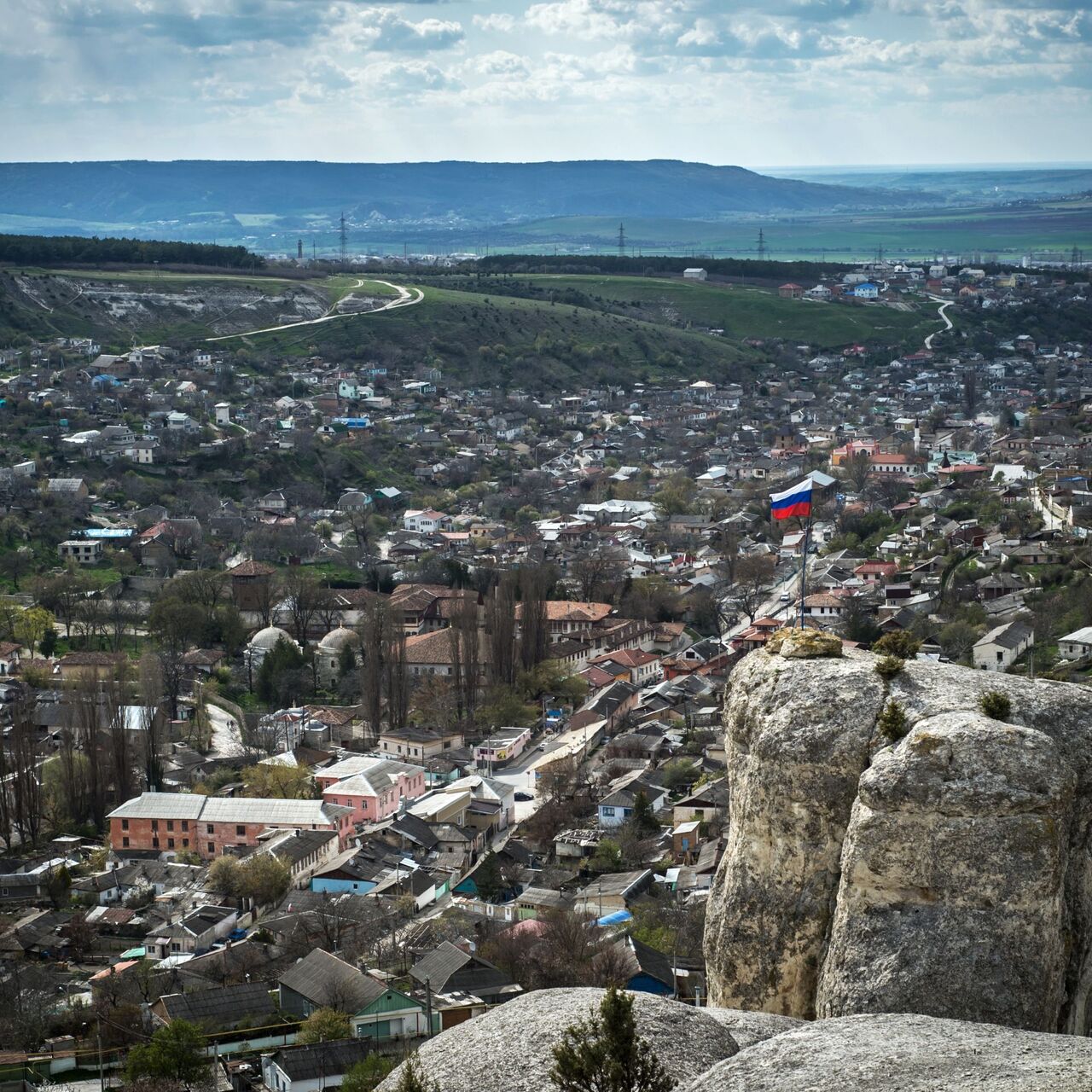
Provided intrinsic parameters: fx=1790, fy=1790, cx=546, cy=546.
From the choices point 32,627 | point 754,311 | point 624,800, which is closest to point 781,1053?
point 624,800

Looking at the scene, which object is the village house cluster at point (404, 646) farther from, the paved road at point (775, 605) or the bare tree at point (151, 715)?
the paved road at point (775, 605)

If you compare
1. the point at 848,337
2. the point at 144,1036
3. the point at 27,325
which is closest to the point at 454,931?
the point at 144,1036

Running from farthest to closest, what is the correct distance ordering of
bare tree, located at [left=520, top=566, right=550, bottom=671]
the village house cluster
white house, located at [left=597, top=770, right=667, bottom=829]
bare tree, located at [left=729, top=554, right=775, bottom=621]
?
bare tree, located at [left=729, top=554, right=775, bottom=621] → bare tree, located at [left=520, top=566, right=550, bottom=671] → white house, located at [left=597, top=770, right=667, bottom=829] → the village house cluster

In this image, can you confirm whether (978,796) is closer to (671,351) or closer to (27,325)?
(27,325)

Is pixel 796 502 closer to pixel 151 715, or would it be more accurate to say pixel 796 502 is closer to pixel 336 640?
pixel 151 715

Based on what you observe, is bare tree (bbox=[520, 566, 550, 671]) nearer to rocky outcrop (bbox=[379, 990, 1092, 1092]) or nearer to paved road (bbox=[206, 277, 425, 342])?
rocky outcrop (bbox=[379, 990, 1092, 1092])

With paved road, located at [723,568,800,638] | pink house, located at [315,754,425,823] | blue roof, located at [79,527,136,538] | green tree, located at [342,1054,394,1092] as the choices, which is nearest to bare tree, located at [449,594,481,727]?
pink house, located at [315,754,425,823]

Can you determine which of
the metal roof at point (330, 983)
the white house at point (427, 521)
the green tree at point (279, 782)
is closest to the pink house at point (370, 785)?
the green tree at point (279, 782)
